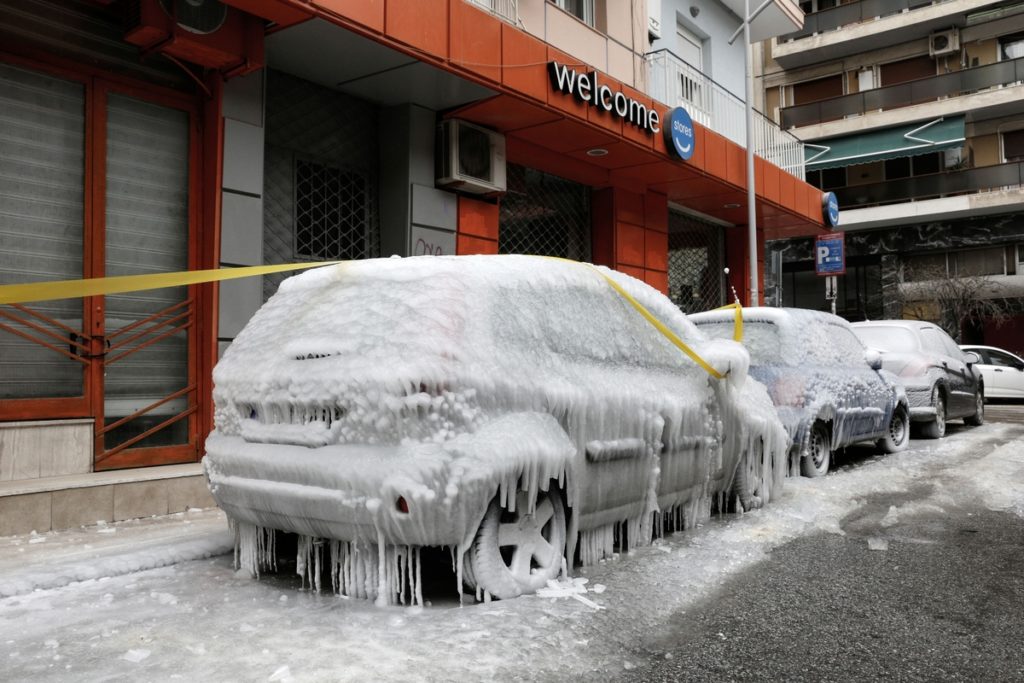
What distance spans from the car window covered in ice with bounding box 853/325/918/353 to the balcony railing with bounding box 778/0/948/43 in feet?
71.4

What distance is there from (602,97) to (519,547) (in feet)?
24.5

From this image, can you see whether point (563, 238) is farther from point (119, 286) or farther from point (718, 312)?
point (119, 286)

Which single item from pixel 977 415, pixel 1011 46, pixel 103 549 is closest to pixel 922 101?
pixel 1011 46

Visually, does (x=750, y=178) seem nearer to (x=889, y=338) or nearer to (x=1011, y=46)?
(x=889, y=338)

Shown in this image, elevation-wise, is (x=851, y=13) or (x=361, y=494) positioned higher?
(x=851, y=13)

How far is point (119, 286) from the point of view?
3770 mm

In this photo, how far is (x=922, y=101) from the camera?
2844 cm

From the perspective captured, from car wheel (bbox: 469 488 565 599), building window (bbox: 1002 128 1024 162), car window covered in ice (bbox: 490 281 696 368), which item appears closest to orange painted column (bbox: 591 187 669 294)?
car window covered in ice (bbox: 490 281 696 368)

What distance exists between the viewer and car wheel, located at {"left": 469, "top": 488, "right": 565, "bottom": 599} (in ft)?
11.7

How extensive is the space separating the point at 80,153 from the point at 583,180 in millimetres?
7373

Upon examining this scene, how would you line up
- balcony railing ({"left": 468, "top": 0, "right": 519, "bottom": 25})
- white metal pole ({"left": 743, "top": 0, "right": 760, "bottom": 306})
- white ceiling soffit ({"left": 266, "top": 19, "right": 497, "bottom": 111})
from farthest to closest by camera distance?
1. white metal pole ({"left": 743, "top": 0, "right": 760, "bottom": 306})
2. balcony railing ({"left": 468, "top": 0, "right": 519, "bottom": 25})
3. white ceiling soffit ({"left": 266, "top": 19, "right": 497, "bottom": 111})

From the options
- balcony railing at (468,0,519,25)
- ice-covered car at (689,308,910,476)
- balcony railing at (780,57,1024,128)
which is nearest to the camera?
ice-covered car at (689,308,910,476)

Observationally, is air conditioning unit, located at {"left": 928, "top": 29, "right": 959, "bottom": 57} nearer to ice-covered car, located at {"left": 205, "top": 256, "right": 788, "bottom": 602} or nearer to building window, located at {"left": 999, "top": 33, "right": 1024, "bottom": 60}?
building window, located at {"left": 999, "top": 33, "right": 1024, "bottom": 60}

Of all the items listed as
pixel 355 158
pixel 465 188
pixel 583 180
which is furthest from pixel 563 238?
pixel 355 158
